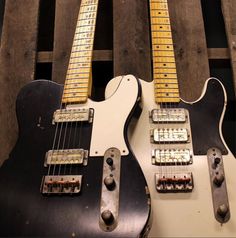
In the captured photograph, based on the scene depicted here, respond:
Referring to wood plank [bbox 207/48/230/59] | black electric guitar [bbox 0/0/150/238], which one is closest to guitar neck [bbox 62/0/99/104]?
black electric guitar [bbox 0/0/150/238]

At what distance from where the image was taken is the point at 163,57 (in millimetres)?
1327

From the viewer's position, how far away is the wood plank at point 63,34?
1.45 meters

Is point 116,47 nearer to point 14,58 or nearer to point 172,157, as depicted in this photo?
point 14,58

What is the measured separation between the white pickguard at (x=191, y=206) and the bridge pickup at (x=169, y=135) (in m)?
0.04

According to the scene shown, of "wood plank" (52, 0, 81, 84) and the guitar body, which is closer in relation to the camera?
the guitar body

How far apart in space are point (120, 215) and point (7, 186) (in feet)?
1.19

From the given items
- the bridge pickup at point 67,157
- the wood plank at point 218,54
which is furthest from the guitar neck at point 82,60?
the wood plank at point 218,54

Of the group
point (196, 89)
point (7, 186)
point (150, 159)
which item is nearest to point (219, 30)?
point (196, 89)

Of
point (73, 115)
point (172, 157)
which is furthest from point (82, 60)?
point (172, 157)

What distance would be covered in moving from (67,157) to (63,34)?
0.74m

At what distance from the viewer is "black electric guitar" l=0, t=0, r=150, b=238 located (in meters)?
0.90

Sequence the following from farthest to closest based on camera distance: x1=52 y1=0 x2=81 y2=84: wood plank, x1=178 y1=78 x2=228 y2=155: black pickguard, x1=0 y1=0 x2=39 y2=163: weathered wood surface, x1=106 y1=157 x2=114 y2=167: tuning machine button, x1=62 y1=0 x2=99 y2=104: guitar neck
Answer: x1=52 y1=0 x2=81 y2=84: wood plank
x1=0 y1=0 x2=39 y2=163: weathered wood surface
x1=62 y1=0 x2=99 y2=104: guitar neck
x1=178 y1=78 x2=228 y2=155: black pickguard
x1=106 y1=157 x2=114 y2=167: tuning machine button

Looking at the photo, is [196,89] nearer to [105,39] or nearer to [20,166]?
[105,39]

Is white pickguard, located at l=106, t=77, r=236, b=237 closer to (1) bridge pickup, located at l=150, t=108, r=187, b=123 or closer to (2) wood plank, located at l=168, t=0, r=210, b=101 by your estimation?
(1) bridge pickup, located at l=150, t=108, r=187, b=123
